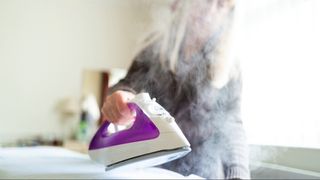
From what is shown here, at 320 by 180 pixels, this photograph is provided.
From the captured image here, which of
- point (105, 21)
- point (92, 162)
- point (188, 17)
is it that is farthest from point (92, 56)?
point (92, 162)

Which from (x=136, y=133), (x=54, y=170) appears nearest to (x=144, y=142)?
(x=136, y=133)

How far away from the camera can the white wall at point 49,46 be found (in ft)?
1.91

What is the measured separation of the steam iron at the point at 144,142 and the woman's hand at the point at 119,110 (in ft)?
0.04

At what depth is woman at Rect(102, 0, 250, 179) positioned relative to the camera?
1.77ft

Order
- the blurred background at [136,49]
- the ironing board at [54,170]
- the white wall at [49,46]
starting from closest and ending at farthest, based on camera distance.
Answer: the ironing board at [54,170] → the blurred background at [136,49] → the white wall at [49,46]

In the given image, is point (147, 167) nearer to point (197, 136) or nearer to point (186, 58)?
point (197, 136)

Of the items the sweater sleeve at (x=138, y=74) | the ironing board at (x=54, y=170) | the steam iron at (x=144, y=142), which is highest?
the sweater sleeve at (x=138, y=74)

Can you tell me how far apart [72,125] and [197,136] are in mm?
668

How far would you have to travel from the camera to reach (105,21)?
743mm

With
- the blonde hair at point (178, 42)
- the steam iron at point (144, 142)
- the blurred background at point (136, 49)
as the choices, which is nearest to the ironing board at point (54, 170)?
the steam iron at point (144, 142)

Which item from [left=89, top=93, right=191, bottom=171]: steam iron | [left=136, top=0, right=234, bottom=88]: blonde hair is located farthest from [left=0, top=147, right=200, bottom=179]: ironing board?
[left=136, top=0, right=234, bottom=88]: blonde hair

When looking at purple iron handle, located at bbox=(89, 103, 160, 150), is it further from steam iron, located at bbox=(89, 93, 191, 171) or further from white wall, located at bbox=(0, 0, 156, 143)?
white wall, located at bbox=(0, 0, 156, 143)

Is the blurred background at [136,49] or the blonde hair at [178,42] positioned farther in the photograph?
the blonde hair at [178,42]

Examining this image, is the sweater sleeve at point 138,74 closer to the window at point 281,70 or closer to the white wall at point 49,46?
the white wall at point 49,46
